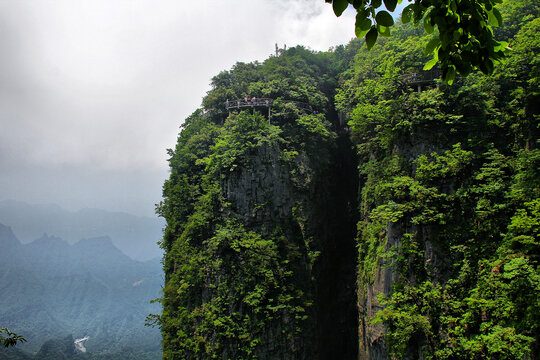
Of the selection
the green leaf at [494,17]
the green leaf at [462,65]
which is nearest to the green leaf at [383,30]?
the green leaf at [462,65]

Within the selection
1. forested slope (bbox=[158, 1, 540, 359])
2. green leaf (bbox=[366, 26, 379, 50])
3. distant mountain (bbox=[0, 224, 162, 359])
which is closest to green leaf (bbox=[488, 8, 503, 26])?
green leaf (bbox=[366, 26, 379, 50])

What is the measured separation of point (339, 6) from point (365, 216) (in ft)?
52.7

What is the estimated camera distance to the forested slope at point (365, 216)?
1027cm

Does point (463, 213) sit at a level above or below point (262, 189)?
below

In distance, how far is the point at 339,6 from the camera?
2074 millimetres

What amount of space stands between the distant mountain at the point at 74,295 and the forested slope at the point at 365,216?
8060 centimetres

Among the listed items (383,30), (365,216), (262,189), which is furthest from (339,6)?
(262,189)

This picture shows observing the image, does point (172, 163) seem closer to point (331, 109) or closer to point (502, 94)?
point (331, 109)

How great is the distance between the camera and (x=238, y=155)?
60.5ft

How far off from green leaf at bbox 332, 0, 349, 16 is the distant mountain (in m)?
97.5

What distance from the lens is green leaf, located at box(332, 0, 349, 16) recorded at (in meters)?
2.05

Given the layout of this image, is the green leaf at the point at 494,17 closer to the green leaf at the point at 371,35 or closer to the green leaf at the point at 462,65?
the green leaf at the point at 462,65

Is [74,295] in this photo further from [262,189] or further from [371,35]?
[371,35]

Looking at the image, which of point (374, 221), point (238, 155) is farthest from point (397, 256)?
point (238, 155)
